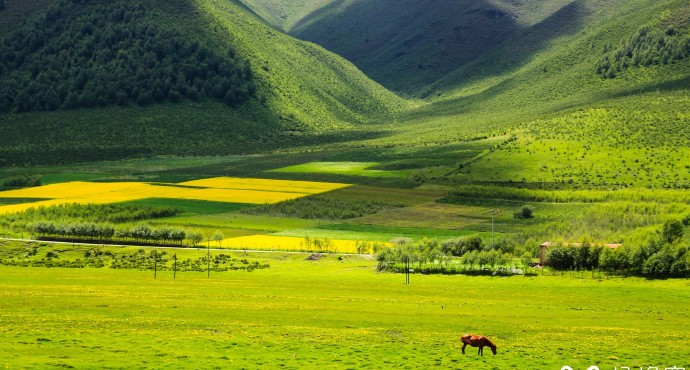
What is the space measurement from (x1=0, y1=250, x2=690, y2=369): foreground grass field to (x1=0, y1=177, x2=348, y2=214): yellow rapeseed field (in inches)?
2253

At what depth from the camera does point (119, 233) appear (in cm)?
11900

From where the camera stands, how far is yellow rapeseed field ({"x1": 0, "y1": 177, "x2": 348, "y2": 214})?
497 ft

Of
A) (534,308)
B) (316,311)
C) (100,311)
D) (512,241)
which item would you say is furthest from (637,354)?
(512,241)

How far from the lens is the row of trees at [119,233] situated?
116938 millimetres

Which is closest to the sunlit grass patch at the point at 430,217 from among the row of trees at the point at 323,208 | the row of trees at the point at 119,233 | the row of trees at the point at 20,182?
the row of trees at the point at 323,208

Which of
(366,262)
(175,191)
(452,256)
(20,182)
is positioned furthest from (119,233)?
(20,182)

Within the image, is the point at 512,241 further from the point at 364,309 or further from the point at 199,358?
the point at 199,358

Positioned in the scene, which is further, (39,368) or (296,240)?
(296,240)

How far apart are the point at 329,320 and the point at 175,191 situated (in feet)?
340

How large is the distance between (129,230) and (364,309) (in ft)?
191

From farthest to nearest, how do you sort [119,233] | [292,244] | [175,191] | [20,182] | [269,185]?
[20,182]
[269,185]
[175,191]
[119,233]
[292,244]

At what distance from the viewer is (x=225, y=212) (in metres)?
140

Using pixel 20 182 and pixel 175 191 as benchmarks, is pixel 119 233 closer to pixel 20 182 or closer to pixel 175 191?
pixel 175 191

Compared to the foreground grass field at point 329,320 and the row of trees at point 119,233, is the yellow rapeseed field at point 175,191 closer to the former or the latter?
the row of trees at point 119,233
